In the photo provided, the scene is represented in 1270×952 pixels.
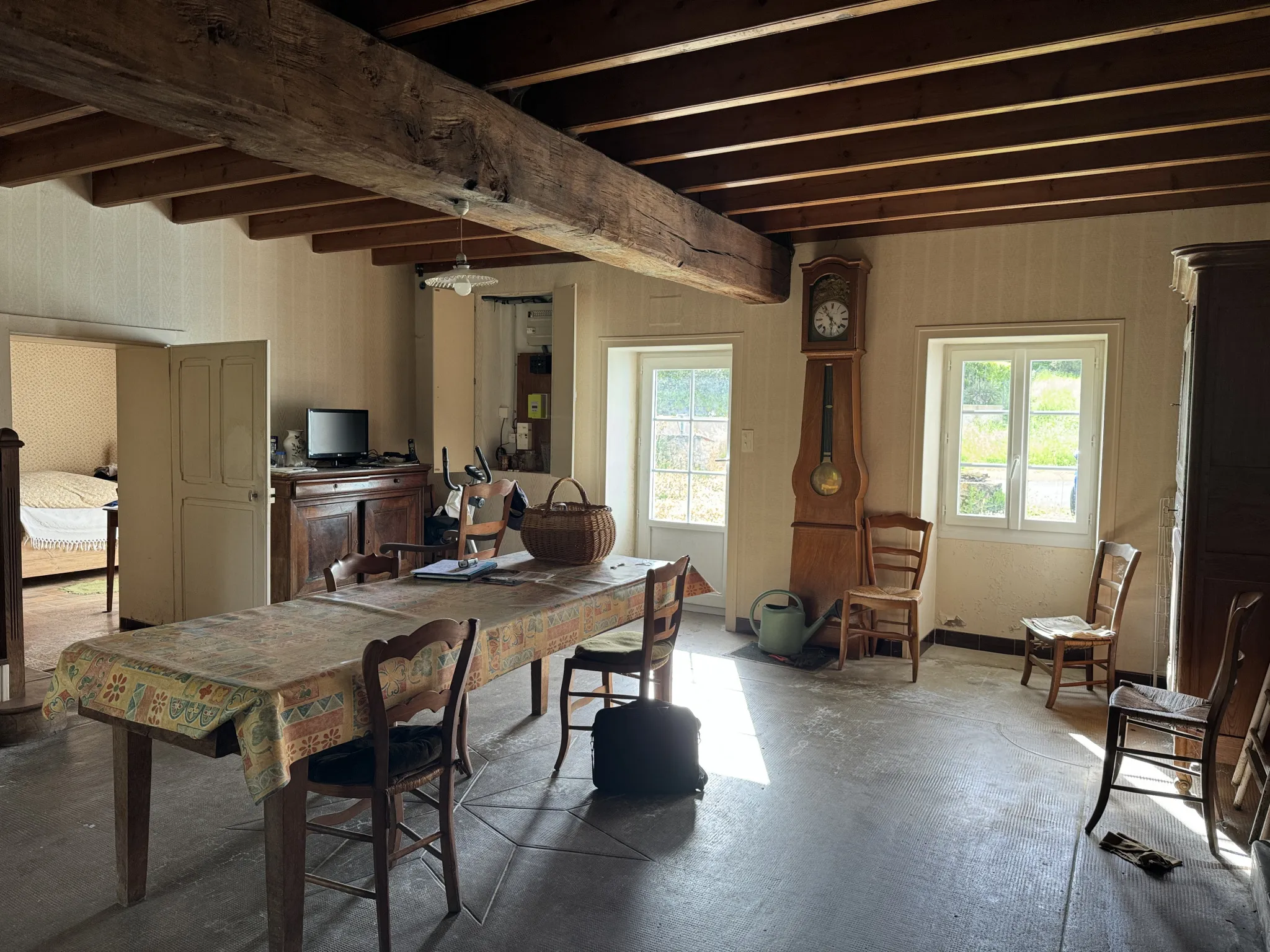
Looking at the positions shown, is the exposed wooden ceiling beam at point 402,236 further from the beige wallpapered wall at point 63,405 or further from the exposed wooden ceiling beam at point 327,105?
the beige wallpapered wall at point 63,405

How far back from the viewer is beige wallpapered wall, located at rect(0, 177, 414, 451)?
16.6 ft

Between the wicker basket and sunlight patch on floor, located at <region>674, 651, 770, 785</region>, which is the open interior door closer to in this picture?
the wicker basket

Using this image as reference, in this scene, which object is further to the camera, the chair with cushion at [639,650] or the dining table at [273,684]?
the chair with cushion at [639,650]

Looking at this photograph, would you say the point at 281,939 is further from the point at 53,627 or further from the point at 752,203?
the point at 53,627

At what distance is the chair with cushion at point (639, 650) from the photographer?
3.65 metres

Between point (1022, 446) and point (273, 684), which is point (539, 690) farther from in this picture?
point (1022, 446)

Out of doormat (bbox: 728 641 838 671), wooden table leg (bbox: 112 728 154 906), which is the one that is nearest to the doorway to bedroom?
wooden table leg (bbox: 112 728 154 906)

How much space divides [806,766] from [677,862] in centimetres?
105

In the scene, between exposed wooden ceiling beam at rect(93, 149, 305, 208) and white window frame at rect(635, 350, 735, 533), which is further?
white window frame at rect(635, 350, 735, 533)

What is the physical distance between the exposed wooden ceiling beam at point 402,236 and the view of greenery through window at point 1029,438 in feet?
11.0

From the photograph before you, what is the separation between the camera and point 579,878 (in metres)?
2.92

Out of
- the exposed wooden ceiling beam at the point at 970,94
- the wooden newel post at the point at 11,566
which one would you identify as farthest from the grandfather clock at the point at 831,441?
the wooden newel post at the point at 11,566

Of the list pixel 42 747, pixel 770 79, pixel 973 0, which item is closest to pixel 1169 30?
pixel 973 0

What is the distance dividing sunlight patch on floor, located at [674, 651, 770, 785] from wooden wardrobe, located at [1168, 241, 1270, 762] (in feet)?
6.06
